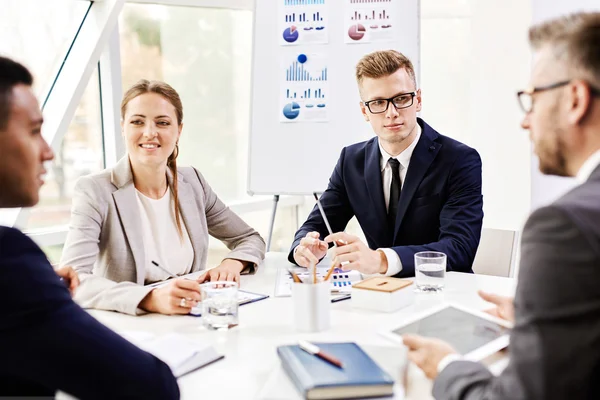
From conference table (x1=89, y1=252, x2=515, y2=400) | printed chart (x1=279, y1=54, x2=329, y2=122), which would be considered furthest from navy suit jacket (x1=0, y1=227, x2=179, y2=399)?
printed chart (x1=279, y1=54, x2=329, y2=122)

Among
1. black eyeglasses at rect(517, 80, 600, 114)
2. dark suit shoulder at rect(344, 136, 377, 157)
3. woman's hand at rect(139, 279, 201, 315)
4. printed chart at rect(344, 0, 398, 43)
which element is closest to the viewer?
black eyeglasses at rect(517, 80, 600, 114)

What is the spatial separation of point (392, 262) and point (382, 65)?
2.89 ft

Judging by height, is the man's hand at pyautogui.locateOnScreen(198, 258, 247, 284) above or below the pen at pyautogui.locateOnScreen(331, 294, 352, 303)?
above

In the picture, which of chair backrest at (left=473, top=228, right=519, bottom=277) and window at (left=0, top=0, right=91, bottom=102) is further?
window at (left=0, top=0, right=91, bottom=102)

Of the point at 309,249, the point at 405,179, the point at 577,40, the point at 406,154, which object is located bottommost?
the point at 309,249

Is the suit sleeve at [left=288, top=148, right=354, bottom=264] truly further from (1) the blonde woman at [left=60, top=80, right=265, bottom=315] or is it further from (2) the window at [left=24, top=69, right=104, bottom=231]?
(2) the window at [left=24, top=69, right=104, bottom=231]

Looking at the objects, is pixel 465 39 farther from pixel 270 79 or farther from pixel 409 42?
pixel 270 79

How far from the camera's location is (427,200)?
7.88 feet

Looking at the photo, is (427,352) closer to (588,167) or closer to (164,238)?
(588,167)

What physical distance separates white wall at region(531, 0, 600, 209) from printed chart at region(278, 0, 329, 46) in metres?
1.40

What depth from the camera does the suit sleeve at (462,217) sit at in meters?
2.17

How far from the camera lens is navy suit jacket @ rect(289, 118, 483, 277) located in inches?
89.4

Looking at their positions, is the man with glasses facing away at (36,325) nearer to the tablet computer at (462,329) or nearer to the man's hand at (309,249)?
the tablet computer at (462,329)

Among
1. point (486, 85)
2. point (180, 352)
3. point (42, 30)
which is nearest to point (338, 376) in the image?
point (180, 352)
